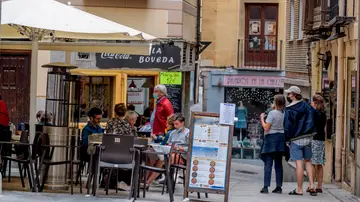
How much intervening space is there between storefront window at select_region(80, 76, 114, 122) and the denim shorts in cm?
885

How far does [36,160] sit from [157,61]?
30.9 ft

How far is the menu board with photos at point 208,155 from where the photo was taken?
13781 millimetres

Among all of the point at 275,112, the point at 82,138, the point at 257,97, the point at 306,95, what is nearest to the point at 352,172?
the point at 275,112

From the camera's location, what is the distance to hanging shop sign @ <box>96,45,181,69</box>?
23203 millimetres

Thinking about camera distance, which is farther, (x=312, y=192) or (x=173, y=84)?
(x=173, y=84)

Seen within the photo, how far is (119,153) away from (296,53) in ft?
51.5

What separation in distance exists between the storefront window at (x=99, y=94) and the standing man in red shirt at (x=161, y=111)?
6.72m

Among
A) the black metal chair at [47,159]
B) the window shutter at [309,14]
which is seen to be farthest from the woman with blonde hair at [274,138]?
the window shutter at [309,14]

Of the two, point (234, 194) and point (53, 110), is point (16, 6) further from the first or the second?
point (234, 194)

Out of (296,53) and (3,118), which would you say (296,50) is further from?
(3,118)

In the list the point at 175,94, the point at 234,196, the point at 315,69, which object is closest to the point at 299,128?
the point at 234,196

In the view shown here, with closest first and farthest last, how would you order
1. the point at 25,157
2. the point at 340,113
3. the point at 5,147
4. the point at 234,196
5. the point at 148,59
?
the point at 25,157, the point at 234,196, the point at 5,147, the point at 340,113, the point at 148,59

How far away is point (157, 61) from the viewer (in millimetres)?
23438

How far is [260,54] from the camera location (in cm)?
3569
